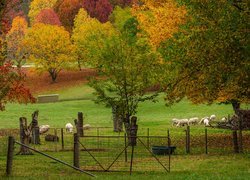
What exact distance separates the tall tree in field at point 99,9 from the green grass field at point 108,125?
32539mm

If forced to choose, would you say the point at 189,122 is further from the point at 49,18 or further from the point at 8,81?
the point at 49,18

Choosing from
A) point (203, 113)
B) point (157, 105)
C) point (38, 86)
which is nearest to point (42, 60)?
point (38, 86)

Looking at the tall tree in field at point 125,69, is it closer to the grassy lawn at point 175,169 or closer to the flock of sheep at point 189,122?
the grassy lawn at point 175,169

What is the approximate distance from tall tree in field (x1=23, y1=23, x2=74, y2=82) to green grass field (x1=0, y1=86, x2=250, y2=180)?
6530mm

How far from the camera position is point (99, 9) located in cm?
12356

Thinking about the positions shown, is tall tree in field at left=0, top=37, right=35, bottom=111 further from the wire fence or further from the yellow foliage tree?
the yellow foliage tree

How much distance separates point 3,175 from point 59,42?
7673cm

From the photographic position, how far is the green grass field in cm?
2395

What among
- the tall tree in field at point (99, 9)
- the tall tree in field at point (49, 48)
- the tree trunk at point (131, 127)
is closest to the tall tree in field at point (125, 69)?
the tree trunk at point (131, 127)

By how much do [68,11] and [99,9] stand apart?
6.27 m

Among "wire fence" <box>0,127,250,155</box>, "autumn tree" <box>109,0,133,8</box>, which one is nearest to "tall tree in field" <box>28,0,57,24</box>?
"autumn tree" <box>109,0,133,8</box>

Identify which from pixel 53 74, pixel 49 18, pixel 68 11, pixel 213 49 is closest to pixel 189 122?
pixel 213 49

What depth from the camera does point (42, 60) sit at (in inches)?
3821

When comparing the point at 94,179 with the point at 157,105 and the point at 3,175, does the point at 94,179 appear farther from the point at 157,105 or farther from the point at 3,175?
the point at 157,105
